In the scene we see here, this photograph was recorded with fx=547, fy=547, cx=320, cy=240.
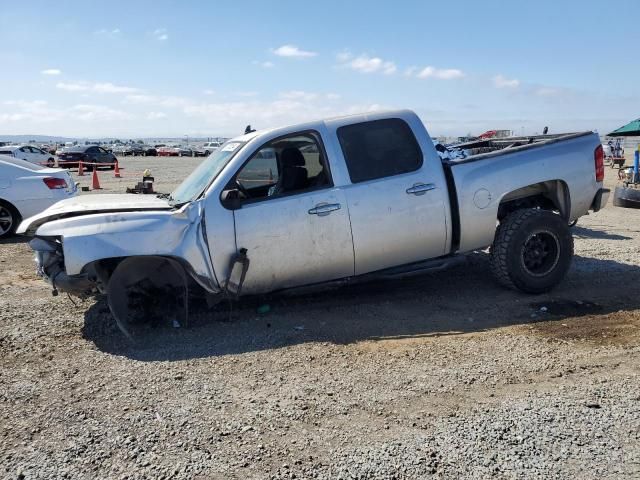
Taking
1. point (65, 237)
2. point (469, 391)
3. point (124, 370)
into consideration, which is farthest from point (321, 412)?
point (65, 237)

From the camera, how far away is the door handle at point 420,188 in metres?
5.43

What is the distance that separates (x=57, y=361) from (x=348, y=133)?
3352 millimetres

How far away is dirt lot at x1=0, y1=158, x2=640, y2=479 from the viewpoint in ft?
10.1

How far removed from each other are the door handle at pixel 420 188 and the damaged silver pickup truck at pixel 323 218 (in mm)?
11

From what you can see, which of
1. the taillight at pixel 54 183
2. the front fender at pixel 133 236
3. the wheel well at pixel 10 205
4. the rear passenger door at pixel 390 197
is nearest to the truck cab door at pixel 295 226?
the rear passenger door at pixel 390 197

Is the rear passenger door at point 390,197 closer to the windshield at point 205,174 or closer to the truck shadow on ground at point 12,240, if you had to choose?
the windshield at point 205,174

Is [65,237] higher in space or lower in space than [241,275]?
higher

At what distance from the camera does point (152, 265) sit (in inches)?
199

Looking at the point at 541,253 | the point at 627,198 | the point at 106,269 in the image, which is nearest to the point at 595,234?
the point at 627,198

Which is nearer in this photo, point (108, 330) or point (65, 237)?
point (65, 237)

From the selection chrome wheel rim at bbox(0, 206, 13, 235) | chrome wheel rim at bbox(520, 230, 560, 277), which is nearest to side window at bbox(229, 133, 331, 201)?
chrome wheel rim at bbox(520, 230, 560, 277)

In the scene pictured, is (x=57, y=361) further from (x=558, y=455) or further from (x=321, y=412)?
(x=558, y=455)

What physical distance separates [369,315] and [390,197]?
1.19 meters

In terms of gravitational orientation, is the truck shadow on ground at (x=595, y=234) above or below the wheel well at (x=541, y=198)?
below
